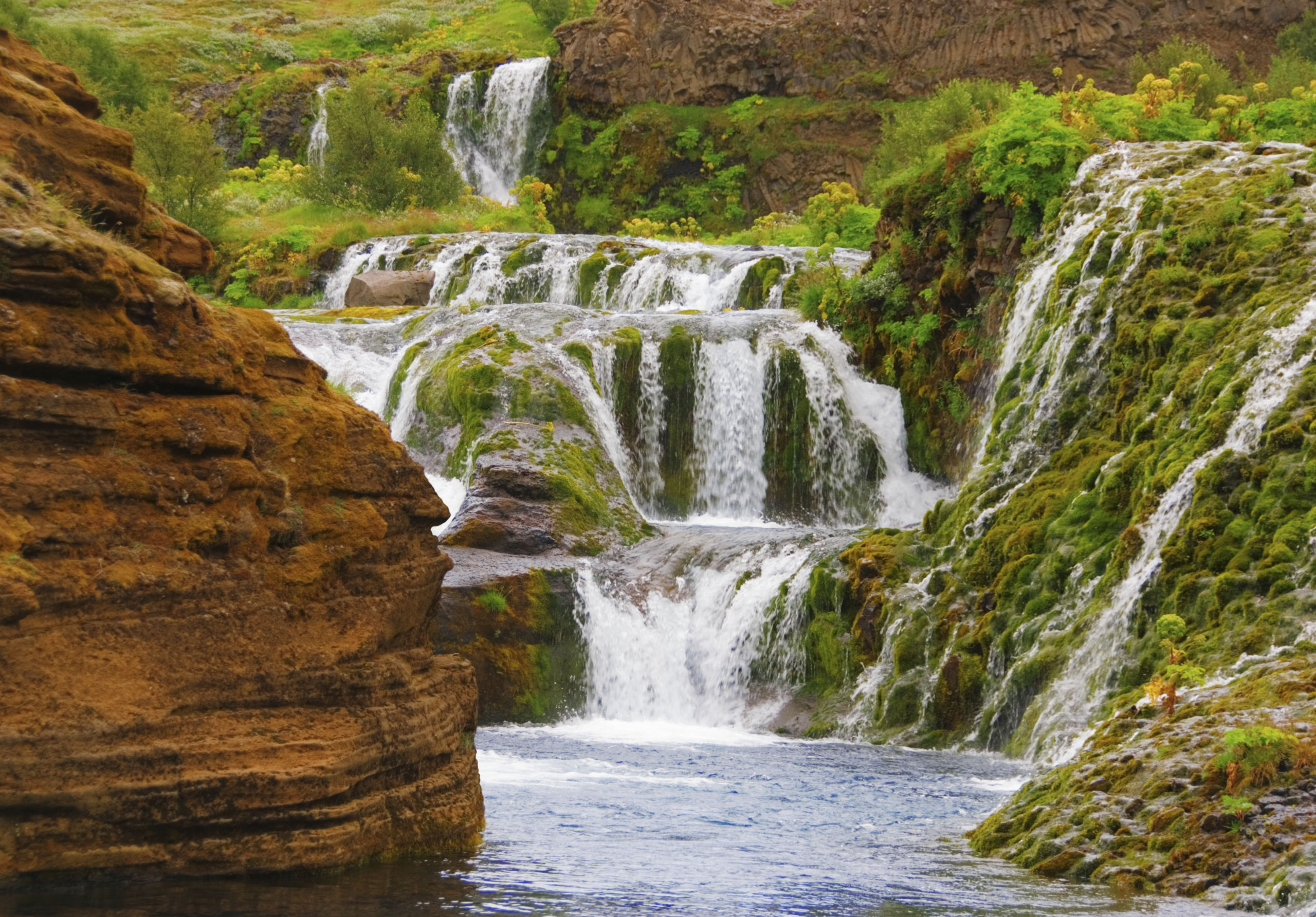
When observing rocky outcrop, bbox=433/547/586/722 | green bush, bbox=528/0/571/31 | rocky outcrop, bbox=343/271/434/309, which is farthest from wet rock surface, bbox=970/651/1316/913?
green bush, bbox=528/0/571/31

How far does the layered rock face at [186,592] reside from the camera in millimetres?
6395

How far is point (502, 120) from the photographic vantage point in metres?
50.3

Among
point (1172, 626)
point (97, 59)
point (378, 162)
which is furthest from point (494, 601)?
point (97, 59)

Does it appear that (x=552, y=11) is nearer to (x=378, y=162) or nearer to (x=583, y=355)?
(x=378, y=162)

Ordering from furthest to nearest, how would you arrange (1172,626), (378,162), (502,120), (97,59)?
(97,59), (502,120), (378,162), (1172,626)

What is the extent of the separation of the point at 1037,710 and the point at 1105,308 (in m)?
5.78

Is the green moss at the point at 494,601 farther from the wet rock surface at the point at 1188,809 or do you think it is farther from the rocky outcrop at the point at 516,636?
the wet rock surface at the point at 1188,809

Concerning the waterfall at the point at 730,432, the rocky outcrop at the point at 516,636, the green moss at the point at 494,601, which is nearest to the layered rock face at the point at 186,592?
the rocky outcrop at the point at 516,636

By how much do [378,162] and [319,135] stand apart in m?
11.1

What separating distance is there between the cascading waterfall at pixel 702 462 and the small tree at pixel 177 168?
42.1 feet

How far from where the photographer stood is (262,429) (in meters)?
7.82

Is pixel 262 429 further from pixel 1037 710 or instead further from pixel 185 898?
pixel 1037 710

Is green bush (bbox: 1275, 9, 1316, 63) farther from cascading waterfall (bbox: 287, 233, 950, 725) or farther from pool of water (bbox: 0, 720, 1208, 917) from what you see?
pool of water (bbox: 0, 720, 1208, 917)

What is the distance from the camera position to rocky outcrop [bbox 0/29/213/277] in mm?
8031
